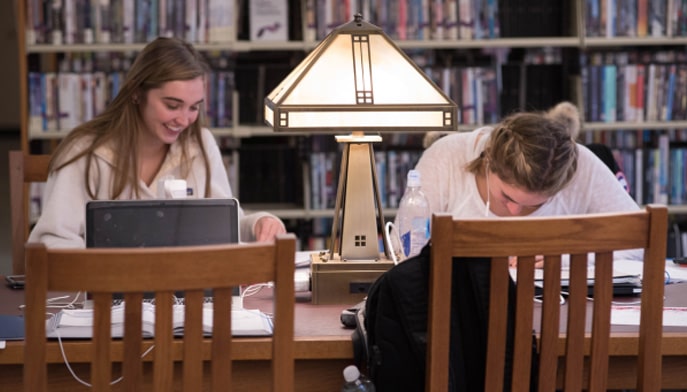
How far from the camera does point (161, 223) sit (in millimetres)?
2238

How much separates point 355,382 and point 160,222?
59cm

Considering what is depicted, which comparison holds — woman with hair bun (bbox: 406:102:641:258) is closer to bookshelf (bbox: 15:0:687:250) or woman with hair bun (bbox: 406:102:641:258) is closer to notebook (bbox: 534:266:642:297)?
notebook (bbox: 534:266:642:297)

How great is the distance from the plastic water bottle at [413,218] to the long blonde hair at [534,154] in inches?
8.3

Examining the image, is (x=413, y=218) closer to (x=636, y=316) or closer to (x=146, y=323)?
(x=636, y=316)

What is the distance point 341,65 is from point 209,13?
78.2 inches

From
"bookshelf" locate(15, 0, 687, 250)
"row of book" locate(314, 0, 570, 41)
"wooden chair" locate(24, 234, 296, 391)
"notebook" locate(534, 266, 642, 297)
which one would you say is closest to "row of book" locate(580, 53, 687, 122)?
"bookshelf" locate(15, 0, 687, 250)

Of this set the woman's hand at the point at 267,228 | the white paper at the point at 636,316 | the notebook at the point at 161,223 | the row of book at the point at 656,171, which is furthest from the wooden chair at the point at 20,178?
the row of book at the point at 656,171

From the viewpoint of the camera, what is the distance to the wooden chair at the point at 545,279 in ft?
5.67

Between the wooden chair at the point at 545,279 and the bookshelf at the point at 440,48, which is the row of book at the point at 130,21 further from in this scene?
the wooden chair at the point at 545,279

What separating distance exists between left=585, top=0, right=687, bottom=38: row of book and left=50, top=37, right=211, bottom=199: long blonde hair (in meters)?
2.02

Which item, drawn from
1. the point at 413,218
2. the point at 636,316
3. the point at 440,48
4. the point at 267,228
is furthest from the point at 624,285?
the point at 440,48

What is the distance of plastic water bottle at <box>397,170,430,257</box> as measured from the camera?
252 cm

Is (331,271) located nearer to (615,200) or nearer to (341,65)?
(341,65)

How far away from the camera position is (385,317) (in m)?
1.87
